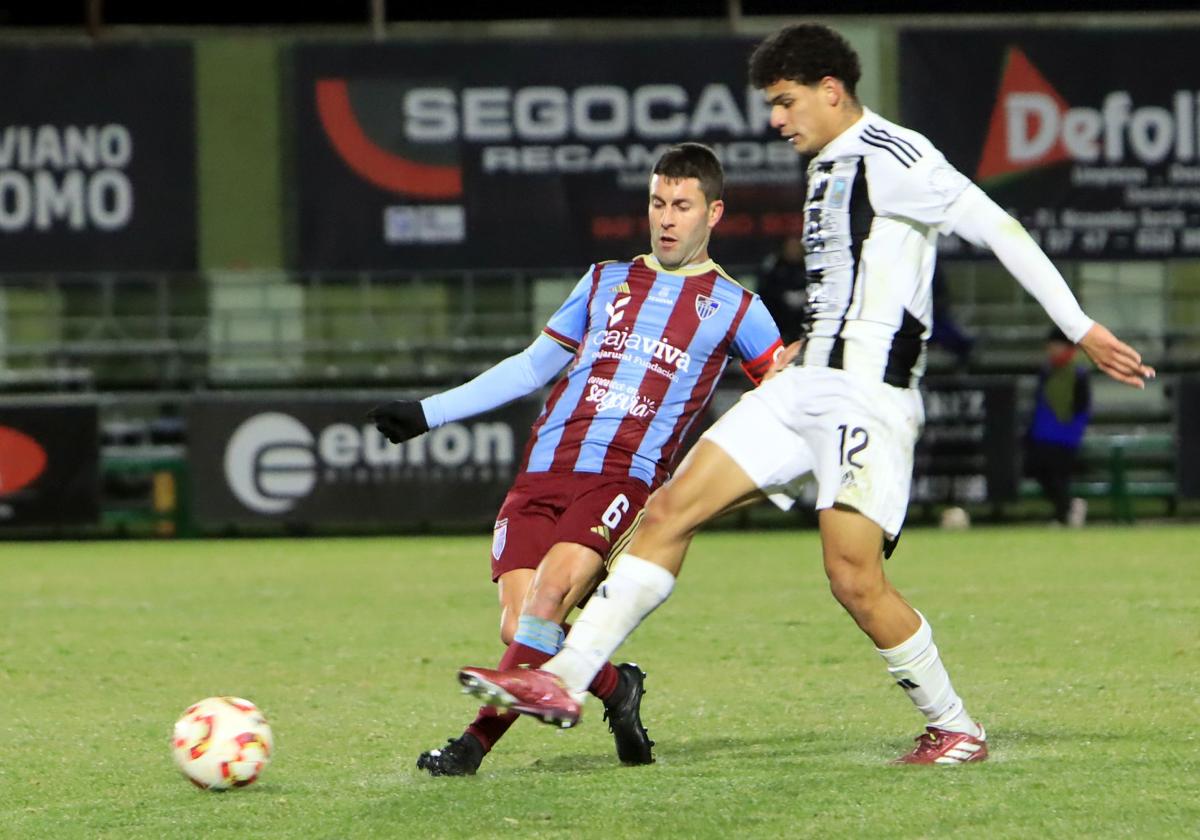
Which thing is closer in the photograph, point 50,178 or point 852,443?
point 852,443

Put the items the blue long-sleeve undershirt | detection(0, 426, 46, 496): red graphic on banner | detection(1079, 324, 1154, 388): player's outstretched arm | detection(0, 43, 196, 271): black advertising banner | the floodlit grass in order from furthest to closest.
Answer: detection(0, 43, 196, 271): black advertising banner, detection(0, 426, 46, 496): red graphic on banner, the blue long-sleeve undershirt, detection(1079, 324, 1154, 388): player's outstretched arm, the floodlit grass

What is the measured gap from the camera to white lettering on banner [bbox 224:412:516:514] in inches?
600

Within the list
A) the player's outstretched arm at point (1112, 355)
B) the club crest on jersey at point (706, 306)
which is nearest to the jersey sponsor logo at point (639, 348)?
the club crest on jersey at point (706, 306)

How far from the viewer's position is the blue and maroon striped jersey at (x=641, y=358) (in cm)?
593

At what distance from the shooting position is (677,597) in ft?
35.7

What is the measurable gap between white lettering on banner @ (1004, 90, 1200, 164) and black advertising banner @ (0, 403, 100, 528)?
7.74 metres

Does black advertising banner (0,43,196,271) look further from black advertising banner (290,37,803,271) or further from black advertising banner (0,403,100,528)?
black advertising banner (0,403,100,528)

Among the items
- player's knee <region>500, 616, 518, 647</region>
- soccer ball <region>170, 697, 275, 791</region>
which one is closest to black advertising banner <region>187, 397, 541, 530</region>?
player's knee <region>500, 616, 518, 647</region>

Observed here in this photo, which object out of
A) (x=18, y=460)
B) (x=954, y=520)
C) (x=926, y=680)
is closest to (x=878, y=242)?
(x=926, y=680)

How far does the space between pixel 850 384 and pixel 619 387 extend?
879 mm

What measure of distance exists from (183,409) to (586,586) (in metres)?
10.3

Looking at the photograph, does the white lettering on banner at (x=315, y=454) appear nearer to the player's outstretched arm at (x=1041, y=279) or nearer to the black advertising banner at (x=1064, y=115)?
the black advertising banner at (x=1064, y=115)

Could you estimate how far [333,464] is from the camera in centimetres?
1529

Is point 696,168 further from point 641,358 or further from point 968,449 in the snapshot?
point 968,449
